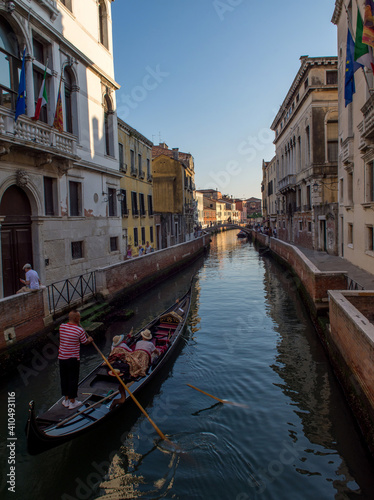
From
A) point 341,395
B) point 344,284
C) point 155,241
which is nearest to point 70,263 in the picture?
point 344,284

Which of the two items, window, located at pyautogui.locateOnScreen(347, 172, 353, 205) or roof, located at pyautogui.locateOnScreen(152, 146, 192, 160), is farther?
roof, located at pyautogui.locateOnScreen(152, 146, 192, 160)

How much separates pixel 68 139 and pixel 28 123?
1.87m

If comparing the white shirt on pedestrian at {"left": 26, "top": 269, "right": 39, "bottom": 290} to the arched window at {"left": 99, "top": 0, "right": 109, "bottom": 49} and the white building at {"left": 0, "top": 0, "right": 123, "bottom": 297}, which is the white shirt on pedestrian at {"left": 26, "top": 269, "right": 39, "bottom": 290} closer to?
the white building at {"left": 0, "top": 0, "right": 123, "bottom": 297}

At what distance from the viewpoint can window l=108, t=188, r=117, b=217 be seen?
49.4ft

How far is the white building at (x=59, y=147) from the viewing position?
915 centimetres

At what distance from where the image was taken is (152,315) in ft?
38.3

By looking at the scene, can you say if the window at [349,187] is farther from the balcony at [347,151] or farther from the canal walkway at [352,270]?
the canal walkway at [352,270]

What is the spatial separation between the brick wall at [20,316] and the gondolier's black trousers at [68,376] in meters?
2.18

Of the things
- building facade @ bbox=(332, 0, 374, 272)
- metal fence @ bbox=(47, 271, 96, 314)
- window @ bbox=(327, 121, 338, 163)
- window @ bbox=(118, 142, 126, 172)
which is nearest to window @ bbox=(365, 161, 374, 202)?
building facade @ bbox=(332, 0, 374, 272)

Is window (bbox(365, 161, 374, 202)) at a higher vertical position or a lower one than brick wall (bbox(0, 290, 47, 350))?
higher

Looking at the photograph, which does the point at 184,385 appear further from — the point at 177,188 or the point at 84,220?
the point at 177,188

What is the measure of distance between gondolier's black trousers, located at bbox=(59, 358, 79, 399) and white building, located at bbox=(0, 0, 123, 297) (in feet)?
16.1

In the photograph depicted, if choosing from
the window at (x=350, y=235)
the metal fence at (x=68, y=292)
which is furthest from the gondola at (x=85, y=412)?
the window at (x=350, y=235)

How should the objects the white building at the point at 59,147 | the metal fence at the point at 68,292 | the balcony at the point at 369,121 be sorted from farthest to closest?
the balcony at the point at 369,121 < the white building at the point at 59,147 < the metal fence at the point at 68,292
